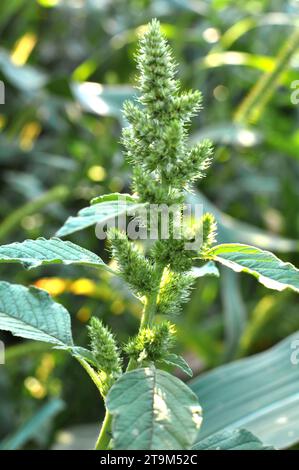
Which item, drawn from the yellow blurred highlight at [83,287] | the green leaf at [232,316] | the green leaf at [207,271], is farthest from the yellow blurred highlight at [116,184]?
the green leaf at [207,271]

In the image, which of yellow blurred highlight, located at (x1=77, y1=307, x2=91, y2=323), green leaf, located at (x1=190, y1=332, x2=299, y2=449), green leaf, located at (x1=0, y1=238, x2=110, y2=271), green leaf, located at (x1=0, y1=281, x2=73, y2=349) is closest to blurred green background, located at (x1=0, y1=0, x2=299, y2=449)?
yellow blurred highlight, located at (x1=77, y1=307, x2=91, y2=323)

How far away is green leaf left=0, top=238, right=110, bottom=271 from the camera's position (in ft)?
2.20

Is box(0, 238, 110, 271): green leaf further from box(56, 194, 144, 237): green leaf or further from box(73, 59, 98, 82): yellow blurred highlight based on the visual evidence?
box(73, 59, 98, 82): yellow blurred highlight

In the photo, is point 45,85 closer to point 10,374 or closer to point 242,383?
point 10,374

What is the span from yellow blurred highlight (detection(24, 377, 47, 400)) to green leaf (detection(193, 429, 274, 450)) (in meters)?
1.15

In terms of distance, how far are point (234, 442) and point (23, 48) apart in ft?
6.44

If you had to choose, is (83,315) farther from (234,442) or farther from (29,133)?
(234,442)

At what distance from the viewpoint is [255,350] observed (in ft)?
7.59

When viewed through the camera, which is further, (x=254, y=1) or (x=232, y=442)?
(x=254, y=1)

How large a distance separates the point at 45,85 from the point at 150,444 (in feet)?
5.06

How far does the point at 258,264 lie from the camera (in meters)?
Answer: 0.69

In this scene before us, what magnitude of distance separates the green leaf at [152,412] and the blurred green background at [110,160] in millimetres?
782

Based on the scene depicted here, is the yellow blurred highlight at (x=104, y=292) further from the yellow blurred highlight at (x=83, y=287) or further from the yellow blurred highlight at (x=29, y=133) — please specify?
the yellow blurred highlight at (x=29, y=133)

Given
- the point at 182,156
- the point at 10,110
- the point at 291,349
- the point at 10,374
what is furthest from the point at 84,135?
the point at 182,156
